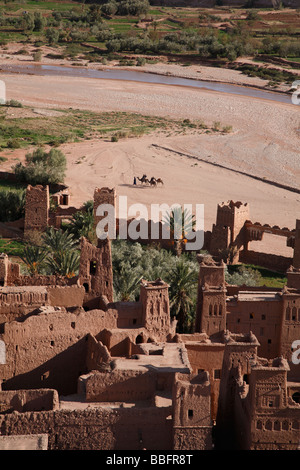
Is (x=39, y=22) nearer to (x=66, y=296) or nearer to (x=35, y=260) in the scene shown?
(x=35, y=260)

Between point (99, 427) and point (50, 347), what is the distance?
487 centimetres

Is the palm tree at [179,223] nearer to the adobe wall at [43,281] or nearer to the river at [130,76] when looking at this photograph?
the adobe wall at [43,281]

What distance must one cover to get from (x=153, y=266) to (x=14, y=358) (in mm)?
13776

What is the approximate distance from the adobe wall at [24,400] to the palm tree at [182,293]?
32.3 feet

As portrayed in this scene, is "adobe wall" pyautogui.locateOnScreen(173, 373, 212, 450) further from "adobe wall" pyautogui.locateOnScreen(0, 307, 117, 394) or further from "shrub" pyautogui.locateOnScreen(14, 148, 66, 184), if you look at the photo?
"shrub" pyautogui.locateOnScreen(14, 148, 66, 184)

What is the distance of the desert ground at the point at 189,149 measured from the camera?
2400 inches

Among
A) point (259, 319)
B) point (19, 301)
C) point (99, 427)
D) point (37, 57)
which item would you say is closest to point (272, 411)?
point (99, 427)

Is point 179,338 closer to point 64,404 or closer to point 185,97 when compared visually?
point 64,404

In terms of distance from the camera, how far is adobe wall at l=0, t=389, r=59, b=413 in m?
26.5

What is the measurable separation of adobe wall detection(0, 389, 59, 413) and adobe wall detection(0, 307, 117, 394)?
9.77 feet

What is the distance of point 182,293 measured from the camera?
36875mm

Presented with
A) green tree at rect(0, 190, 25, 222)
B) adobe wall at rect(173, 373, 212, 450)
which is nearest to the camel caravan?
green tree at rect(0, 190, 25, 222)

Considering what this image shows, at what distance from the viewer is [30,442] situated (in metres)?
24.9

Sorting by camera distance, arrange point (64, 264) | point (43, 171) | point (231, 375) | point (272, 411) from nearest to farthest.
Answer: point (272, 411), point (231, 375), point (64, 264), point (43, 171)
